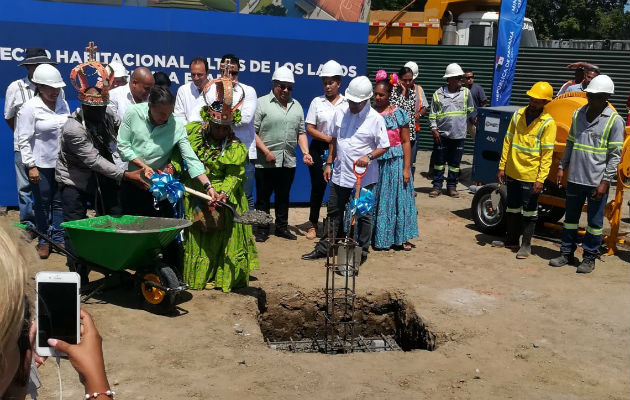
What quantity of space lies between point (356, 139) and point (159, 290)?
257 cm

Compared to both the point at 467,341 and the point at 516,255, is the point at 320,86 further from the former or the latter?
the point at 467,341

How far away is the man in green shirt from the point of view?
8031 millimetres

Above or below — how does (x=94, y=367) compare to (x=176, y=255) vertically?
above

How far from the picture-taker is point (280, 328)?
6672mm

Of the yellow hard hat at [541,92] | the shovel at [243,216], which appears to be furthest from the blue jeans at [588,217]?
the shovel at [243,216]

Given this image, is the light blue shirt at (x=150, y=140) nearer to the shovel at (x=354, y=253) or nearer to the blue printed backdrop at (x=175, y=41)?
the shovel at (x=354, y=253)

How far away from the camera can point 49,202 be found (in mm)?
7148

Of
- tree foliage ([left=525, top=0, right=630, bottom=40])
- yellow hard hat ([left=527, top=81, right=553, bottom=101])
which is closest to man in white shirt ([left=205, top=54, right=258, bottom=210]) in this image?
yellow hard hat ([left=527, top=81, right=553, bottom=101])

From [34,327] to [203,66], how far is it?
6.42 metres

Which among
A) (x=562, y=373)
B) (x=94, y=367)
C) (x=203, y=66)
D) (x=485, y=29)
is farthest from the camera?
(x=485, y=29)

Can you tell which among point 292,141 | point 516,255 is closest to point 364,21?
point 292,141

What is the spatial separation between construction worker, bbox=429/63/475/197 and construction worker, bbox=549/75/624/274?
10.9 feet

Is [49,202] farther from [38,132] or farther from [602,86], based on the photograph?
[602,86]

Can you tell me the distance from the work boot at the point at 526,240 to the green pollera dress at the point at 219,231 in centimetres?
331
